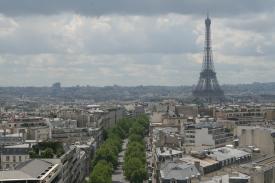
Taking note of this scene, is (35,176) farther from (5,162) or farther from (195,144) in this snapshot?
(195,144)

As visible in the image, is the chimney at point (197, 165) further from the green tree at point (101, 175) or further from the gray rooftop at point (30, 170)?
the gray rooftop at point (30, 170)

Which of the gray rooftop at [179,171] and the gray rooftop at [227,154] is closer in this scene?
the gray rooftop at [179,171]

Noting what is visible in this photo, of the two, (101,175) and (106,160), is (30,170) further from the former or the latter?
(106,160)

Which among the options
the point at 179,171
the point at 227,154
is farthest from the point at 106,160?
the point at 179,171

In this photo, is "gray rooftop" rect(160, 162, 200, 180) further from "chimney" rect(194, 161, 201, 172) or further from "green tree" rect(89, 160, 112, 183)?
"green tree" rect(89, 160, 112, 183)

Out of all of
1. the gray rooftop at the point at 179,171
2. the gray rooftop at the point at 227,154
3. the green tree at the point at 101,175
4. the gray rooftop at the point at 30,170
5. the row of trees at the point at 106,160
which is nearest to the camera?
the gray rooftop at the point at 30,170

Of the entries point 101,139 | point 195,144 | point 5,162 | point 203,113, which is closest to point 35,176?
point 5,162

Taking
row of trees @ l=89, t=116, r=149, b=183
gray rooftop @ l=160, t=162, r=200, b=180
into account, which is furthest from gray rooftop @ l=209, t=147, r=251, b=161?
row of trees @ l=89, t=116, r=149, b=183

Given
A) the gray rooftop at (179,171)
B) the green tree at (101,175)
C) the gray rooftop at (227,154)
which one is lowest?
the green tree at (101,175)

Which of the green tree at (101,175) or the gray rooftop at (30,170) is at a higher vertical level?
the gray rooftop at (30,170)

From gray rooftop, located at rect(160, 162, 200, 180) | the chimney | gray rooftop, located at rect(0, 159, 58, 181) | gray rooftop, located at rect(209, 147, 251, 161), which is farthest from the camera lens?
gray rooftop, located at rect(209, 147, 251, 161)

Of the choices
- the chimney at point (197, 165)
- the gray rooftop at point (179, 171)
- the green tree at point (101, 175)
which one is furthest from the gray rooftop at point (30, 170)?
the chimney at point (197, 165)
